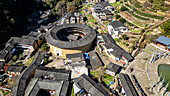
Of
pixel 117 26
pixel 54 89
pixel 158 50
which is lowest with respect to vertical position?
pixel 158 50

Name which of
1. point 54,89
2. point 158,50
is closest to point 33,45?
point 54,89

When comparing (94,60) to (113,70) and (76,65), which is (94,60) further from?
(113,70)

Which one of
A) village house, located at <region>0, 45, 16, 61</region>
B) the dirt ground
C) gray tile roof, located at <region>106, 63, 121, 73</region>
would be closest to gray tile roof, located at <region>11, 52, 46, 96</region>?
village house, located at <region>0, 45, 16, 61</region>

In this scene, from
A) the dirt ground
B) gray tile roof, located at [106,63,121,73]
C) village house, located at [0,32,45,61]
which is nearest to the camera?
the dirt ground

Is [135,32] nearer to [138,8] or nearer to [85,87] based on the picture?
[138,8]

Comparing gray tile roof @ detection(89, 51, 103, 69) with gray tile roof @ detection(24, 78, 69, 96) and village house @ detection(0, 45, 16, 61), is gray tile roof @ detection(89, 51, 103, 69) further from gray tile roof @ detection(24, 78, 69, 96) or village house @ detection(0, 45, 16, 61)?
village house @ detection(0, 45, 16, 61)

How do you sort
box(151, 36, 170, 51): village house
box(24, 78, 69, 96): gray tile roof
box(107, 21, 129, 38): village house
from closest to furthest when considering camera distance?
1. box(24, 78, 69, 96): gray tile roof
2. box(151, 36, 170, 51): village house
3. box(107, 21, 129, 38): village house
